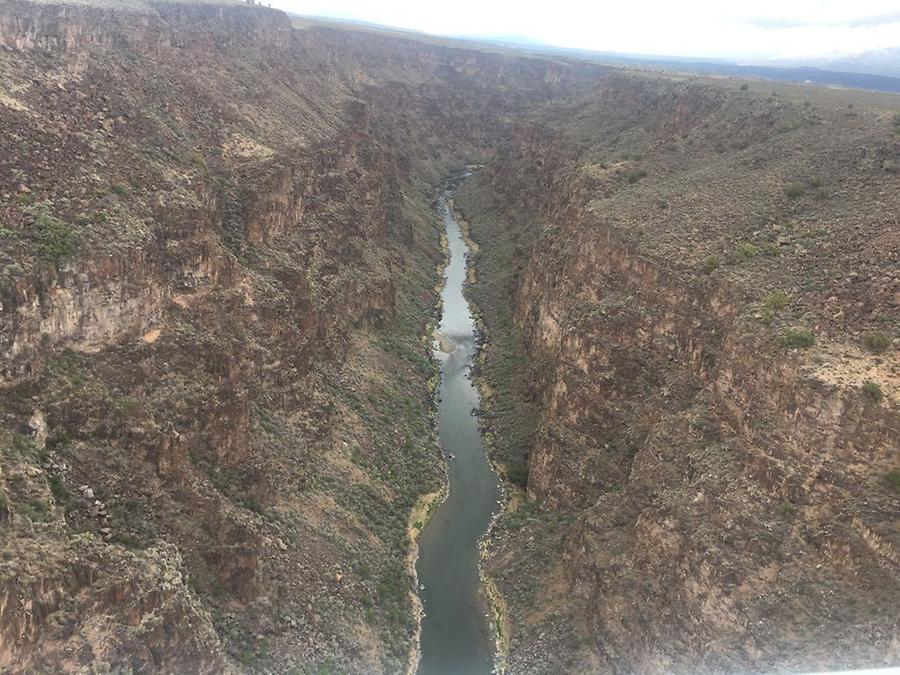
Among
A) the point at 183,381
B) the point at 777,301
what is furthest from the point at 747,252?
the point at 183,381

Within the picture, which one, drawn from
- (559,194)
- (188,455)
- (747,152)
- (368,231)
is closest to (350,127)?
(368,231)

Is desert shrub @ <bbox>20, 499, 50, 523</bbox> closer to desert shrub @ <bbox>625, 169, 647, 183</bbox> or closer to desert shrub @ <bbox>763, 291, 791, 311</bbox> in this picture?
desert shrub @ <bbox>763, 291, 791, 311</bbox>

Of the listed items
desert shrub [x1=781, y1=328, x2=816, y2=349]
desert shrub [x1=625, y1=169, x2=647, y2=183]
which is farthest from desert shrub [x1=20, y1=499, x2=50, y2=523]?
desert shrub [x1=625, y1=169, x2=647, y2=183]

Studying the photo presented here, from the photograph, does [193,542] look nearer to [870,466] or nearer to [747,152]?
[870,466]

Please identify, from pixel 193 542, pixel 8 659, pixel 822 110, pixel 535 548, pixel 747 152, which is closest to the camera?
pixel 8 659

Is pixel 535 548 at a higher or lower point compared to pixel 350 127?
lower

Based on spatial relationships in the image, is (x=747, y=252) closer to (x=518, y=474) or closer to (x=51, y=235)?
(x=518, y=474)

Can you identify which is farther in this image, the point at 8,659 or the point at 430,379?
the point at 430,379
